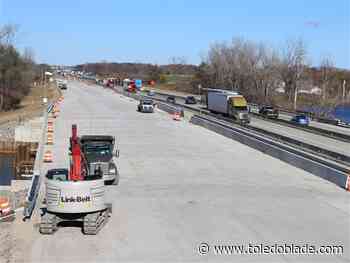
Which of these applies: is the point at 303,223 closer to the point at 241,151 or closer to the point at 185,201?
the point at 185,201

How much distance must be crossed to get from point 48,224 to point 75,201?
122 cm

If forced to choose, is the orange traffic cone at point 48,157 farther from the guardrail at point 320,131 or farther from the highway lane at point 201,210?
the guardrail at point 320,131

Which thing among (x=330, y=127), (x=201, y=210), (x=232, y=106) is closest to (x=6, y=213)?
(x=201, y=210)

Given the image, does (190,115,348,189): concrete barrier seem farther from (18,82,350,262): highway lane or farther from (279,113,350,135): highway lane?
(279,113,350,135): highway lane

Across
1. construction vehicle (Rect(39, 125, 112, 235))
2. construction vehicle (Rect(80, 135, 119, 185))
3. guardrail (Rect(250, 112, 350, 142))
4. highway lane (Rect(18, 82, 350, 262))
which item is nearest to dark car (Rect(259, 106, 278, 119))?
guardrail (Rect(250, 112, 350, 142))

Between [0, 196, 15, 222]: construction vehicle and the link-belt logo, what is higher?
the link-belt logo

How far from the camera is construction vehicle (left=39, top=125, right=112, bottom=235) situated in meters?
17.2

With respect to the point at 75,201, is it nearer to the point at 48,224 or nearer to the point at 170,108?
the point at 48,224

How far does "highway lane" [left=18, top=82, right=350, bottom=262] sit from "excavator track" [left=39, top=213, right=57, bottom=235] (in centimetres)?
22

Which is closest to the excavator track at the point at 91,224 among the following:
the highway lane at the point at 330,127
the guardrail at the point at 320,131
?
the guardrail at the point at 320,131

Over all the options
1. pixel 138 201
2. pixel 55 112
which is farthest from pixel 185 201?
pixel 55 112

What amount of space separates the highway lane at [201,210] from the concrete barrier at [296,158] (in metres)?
0.47

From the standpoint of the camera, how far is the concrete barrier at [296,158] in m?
28.4

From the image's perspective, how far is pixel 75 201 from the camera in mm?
17219
